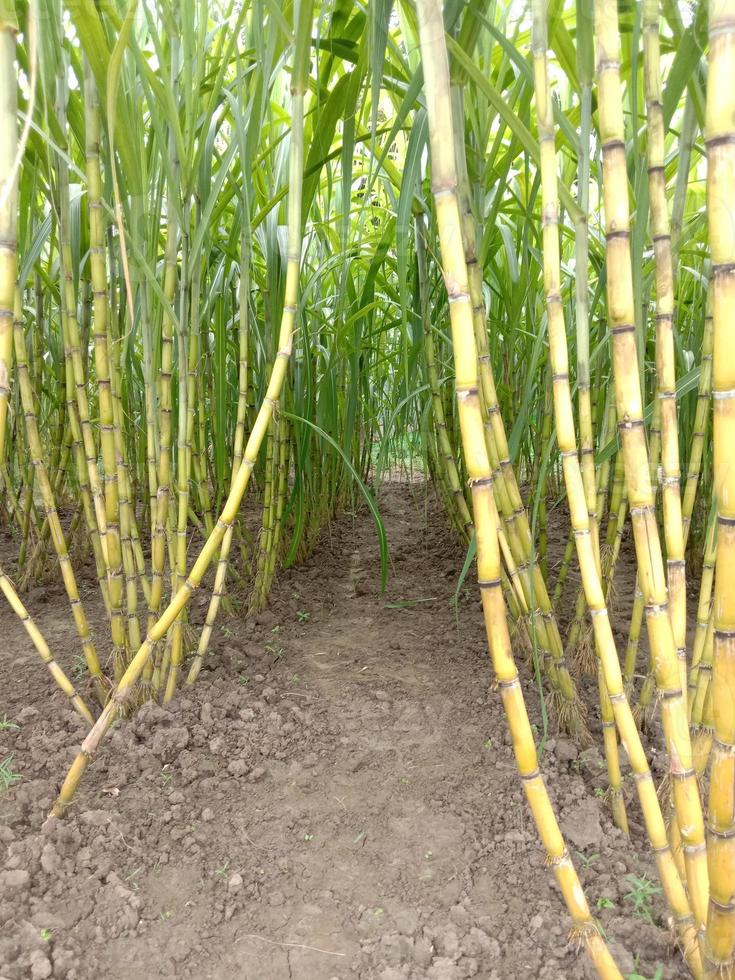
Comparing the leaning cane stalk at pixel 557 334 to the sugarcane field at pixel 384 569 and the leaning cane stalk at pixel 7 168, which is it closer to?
the sugarcane field at pixel 384 569

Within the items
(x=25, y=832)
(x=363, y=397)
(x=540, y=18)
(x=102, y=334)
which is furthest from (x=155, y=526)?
(x=363, y=397)

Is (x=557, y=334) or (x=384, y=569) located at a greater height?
(x=557, y=334)

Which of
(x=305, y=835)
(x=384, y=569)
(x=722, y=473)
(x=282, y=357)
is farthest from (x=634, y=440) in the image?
(x=384, y=569)

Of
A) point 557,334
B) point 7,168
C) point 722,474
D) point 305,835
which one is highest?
point 7,168

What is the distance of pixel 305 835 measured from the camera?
0.92 meters

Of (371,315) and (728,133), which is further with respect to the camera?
(371,315)

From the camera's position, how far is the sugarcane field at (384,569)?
22.6 inches

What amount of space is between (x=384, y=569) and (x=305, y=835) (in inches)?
19.5

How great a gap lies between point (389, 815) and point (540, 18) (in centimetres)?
89

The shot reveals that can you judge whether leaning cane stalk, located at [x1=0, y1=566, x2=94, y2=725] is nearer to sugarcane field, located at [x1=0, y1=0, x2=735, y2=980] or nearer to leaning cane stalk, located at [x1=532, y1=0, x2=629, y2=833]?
sugarcane field, located at [x1=0, y1=0, x2=735, y2=980]

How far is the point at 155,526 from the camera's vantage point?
1094mm

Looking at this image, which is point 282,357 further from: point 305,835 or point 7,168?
point 305,835

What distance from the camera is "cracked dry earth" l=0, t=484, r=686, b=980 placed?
29.2 inches

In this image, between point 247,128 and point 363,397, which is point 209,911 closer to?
point 247,128
